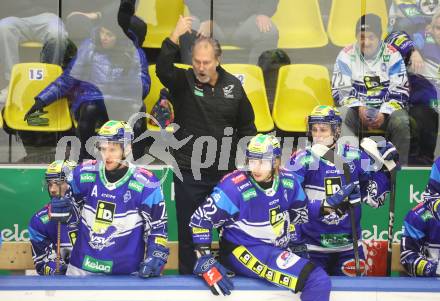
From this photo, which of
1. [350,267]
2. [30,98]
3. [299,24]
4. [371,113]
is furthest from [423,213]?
[30,98]

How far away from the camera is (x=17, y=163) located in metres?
5.89

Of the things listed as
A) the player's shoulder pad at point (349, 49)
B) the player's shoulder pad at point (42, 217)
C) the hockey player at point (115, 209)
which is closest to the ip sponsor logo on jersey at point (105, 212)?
the hockey player at point (115, 209)

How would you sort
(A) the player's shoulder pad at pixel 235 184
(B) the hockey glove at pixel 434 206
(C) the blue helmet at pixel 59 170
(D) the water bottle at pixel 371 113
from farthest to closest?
(D) the water bottle at pixel 371 113 < (C) the blue helmet at pixel 59 170 < (B) the hockey glove at pixel 434 206 < (A) the player's shoulder pad at pixel 235 184

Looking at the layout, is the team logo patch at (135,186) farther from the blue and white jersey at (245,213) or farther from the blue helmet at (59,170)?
the blue helmet at (59,170)

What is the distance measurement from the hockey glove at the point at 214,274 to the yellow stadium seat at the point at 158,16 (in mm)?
2320

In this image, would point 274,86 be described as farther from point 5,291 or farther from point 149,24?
point 5,291

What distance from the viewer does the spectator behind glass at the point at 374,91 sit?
5.99 metres

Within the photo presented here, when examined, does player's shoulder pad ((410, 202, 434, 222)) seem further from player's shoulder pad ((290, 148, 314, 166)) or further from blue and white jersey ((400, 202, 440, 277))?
player's shoulder pad ((290, 148, 314, 166))

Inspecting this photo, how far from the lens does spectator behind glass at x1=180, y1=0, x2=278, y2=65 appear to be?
6031 mm

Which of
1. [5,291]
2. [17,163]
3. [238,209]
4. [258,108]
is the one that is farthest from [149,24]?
[5,291]

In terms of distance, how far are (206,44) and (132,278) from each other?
1.59m

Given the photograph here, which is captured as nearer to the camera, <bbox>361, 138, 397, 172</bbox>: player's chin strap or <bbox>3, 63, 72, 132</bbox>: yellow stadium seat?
<bbox>361, 138, 397, 172</bbox>: player's chin strap

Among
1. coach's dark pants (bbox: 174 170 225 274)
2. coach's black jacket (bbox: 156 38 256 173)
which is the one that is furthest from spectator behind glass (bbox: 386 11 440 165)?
coach's dark pants (bbox: 174 170 225 274)

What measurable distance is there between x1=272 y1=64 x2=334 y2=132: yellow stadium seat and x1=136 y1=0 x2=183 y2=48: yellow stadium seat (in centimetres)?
89
